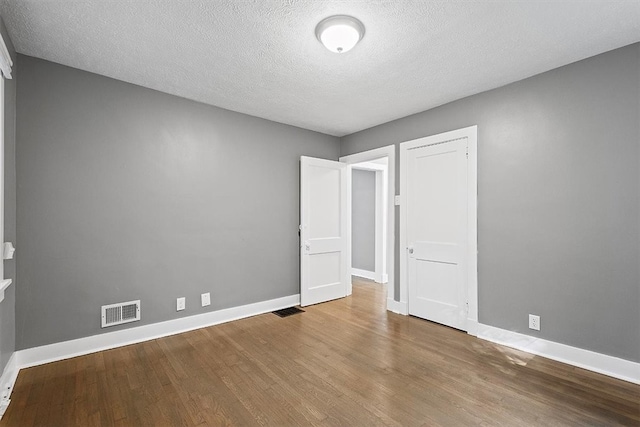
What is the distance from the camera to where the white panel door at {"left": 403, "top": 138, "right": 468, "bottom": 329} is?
3375mm

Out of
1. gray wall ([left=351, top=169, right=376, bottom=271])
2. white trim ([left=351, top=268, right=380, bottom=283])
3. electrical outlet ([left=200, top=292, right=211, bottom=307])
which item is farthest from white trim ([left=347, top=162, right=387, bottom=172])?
electrical outlet ([left=200, top=292, right=211, bottom=307])

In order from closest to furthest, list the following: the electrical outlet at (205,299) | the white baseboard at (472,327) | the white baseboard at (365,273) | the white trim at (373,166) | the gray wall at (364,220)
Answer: the white baseboard at (472,327), the electrical outlet at (205,299), the white trim at (373,166), the white baseboard at (365,273), the gray wall at (364,220)

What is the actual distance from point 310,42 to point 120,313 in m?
3.05

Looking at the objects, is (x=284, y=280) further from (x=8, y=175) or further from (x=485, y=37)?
(x=485, y=37)

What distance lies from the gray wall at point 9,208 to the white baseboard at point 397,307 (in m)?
3.73

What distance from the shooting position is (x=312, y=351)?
112 inches

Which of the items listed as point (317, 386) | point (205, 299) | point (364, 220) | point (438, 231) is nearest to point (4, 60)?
point (205, 299)

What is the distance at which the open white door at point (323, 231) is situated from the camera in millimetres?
4305

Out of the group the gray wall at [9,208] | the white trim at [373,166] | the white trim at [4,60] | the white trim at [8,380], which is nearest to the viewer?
the white trim at [4,60]

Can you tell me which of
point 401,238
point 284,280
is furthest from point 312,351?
point 401,238

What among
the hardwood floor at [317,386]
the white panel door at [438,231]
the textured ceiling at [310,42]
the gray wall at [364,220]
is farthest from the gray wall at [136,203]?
the gray wall at [364,220]

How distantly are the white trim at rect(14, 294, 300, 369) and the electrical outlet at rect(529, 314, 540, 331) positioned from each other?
2859mm

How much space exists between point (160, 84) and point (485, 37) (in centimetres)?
297

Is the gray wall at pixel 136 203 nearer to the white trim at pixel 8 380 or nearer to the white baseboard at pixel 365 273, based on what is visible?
the white trim at pixel 8 380
